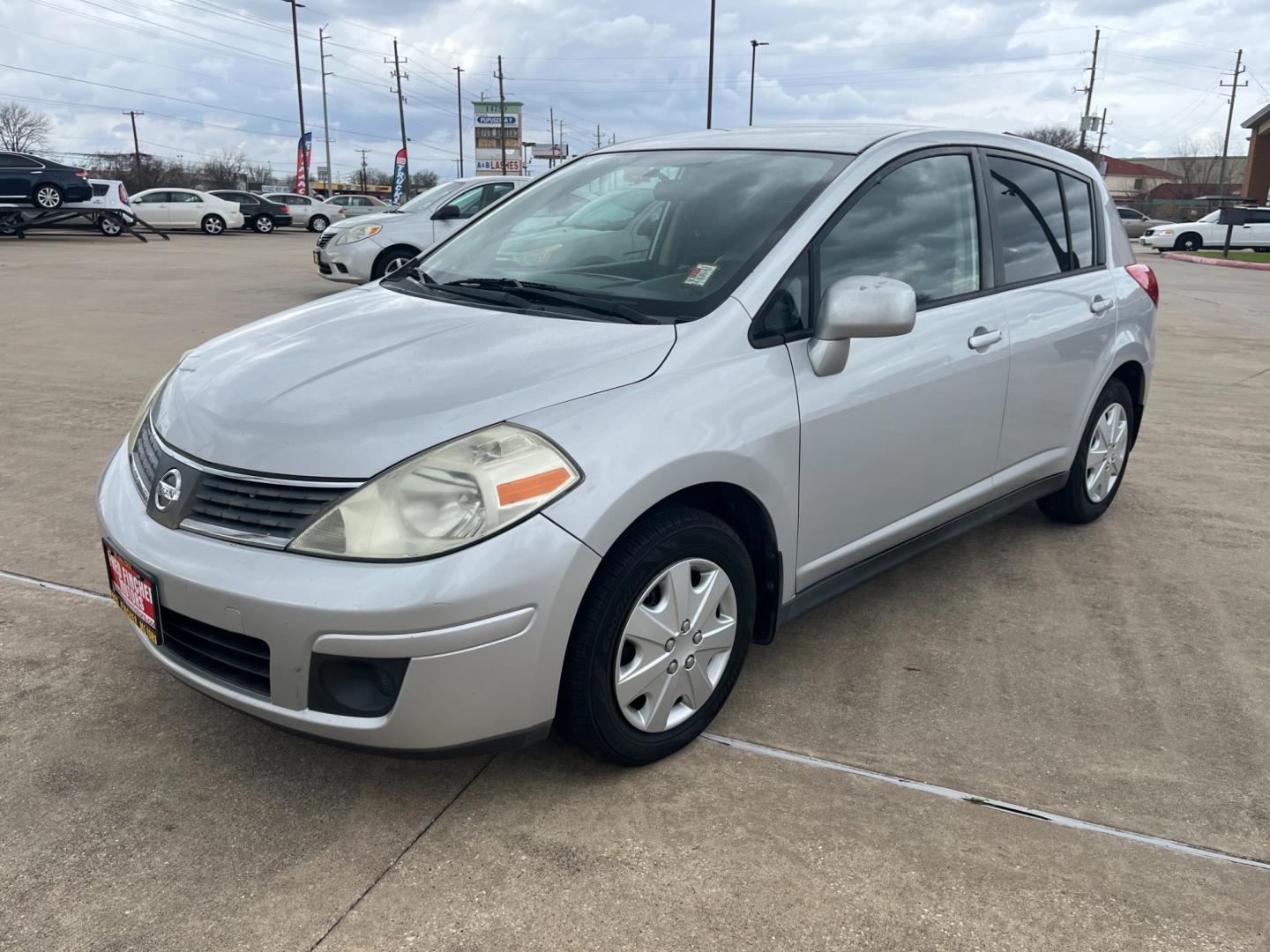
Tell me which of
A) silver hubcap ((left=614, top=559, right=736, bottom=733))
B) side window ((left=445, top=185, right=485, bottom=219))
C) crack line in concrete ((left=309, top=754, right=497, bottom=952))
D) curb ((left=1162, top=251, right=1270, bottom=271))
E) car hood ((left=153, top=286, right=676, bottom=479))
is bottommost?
crack line in concrete ((left=309, top=754, right=497, bottom=952))

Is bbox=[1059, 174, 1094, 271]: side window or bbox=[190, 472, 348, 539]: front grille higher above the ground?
bbox=[1059, 174, 1094, 271]: side window

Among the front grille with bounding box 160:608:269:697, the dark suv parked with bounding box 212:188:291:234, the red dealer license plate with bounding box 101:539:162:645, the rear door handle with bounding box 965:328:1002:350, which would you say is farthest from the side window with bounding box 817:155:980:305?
the dark suv parked with bounding box 212:188:291:234

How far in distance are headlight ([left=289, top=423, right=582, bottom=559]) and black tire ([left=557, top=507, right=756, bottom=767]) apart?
0.25 m

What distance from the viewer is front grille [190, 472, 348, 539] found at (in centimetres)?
A: 214

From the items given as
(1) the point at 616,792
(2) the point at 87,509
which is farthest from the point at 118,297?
(1) the point at 616,792

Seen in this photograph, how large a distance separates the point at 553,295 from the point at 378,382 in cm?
68

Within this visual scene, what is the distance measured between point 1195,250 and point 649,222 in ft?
110

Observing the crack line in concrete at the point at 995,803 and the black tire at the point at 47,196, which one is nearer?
the crack line in concrete at the point at 995,803

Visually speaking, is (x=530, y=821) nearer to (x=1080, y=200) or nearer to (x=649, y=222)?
(x=649, y=222)

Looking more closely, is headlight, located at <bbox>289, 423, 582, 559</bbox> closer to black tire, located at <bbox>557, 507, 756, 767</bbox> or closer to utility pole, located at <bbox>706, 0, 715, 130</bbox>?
black tire, located at <bbox>557, 507, 756, 767</bbox>

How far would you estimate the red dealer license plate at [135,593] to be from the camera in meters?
2.30

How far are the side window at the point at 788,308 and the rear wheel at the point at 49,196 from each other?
25572 millimetres

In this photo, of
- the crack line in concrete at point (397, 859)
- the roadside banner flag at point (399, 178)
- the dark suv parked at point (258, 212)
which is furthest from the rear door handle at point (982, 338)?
the roadside banner flag at point (399, 178)

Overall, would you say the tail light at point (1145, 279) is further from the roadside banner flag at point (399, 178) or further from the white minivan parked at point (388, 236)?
the roadside banner flag at point (399, 178)
